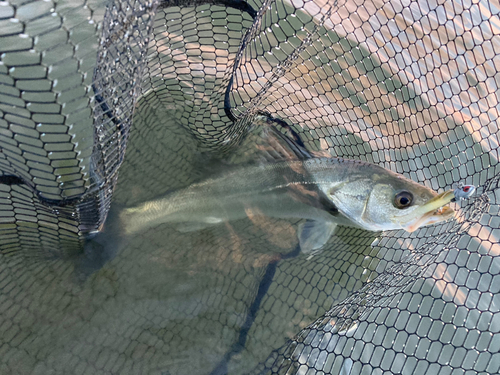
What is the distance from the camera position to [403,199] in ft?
9.58

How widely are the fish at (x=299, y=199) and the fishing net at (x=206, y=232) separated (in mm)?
98

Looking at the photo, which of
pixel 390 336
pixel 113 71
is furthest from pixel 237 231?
pixel 113 71

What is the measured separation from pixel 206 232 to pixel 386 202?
1.41m

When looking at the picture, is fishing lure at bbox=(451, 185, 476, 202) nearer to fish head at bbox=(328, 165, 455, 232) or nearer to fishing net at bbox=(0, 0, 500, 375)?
fish head at bbox=(328, 165, 455, 232)

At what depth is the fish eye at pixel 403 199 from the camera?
9.52 feet

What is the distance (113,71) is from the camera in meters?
2.36

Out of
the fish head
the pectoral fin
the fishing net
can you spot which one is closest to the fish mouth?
the fish head

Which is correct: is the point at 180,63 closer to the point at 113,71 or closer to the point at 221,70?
the point at 221,70

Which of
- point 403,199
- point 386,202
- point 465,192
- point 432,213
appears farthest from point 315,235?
point 465,192

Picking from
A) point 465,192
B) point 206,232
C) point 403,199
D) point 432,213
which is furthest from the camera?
point 206,232

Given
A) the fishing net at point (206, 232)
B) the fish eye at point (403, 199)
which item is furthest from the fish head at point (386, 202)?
the fishing net at point (206, 232)

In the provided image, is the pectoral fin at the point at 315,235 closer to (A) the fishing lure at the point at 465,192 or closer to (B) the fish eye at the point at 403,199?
(B) the fish eye at the point at 403,199

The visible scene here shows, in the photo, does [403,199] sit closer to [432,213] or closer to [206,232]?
[432,213]

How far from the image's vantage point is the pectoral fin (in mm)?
3414
